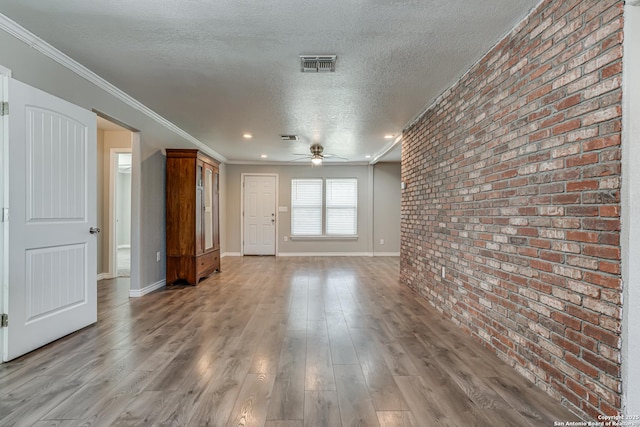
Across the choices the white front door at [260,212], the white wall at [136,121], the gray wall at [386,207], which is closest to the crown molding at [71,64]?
the white wall at [136,121]

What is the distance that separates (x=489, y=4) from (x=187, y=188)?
4129 mm

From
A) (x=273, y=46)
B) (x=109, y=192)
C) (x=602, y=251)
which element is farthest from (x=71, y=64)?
(x=602, y=251)

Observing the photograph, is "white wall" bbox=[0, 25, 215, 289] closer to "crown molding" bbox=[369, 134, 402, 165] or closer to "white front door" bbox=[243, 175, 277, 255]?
"white front door" bbox=[243, 175, 277, 255]

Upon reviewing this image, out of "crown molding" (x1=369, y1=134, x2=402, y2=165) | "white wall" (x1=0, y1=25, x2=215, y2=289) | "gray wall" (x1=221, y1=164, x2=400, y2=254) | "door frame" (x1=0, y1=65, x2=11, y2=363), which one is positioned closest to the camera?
"door frame" (x1=0, y1=65, x2=11, y2=363)

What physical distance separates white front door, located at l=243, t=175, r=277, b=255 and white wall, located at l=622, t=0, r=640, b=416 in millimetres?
7091

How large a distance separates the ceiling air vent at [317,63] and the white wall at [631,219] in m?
1.85

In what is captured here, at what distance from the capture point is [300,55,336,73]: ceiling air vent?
2.64 metres

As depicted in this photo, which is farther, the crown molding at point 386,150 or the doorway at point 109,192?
the crown molding at point 386,150

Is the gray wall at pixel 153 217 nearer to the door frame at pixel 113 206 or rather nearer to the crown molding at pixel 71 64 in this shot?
the crown molding at pixel 71 64

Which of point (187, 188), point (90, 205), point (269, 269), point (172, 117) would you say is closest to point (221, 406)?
point (90, 205)

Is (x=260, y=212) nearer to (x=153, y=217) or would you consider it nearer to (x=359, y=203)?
(x=359, y=203)

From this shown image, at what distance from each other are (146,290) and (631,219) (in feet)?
15.3

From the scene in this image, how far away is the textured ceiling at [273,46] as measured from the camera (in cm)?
206

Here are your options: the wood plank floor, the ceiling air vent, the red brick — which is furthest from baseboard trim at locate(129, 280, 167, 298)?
the red brick
